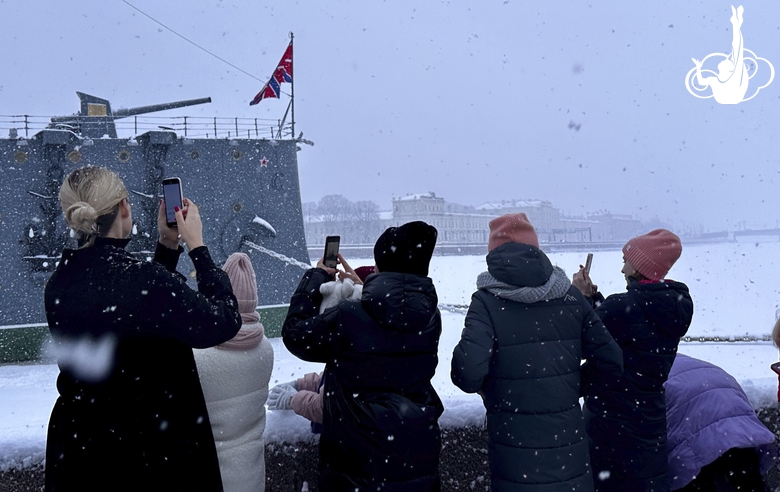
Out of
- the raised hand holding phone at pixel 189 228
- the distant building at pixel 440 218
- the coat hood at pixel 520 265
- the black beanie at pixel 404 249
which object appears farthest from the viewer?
the distant building at pixel 440 218

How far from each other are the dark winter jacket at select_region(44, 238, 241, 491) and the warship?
9.04 metres

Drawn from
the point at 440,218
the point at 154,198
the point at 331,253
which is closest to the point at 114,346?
the point at 331,253

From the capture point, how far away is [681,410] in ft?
8.27

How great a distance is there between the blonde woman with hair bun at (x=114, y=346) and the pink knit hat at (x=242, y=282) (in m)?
0.55

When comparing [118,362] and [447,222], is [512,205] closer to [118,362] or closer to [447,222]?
[447,222]

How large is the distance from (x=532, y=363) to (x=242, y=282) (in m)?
1.26

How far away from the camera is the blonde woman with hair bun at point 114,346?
1.48 meters

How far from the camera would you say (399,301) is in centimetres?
198

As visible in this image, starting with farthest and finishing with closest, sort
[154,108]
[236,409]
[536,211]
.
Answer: [536,211]
[154,108]
[236,409]

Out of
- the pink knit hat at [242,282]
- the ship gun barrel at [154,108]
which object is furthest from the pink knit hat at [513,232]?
the ship gun barrel at [154,108]

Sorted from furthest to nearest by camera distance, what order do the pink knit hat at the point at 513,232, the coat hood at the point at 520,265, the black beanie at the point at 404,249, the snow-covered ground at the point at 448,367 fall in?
the snow-covered ground at the point at 448,367 → the pink knit hat at the point at 513,232 → the coat hood at the point at 520,265 → the black beanie at the point at 404,249

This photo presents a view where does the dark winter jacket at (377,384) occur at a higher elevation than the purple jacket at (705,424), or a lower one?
higher

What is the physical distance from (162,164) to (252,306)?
33.2ft

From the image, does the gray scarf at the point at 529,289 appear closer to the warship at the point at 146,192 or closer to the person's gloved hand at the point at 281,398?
the person's gloved hand at the point at 281,398
